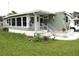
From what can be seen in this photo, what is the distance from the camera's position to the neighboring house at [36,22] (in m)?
25.9

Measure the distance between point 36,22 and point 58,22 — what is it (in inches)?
241

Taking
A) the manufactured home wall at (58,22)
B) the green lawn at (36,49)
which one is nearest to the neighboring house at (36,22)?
the manufactured home wall at (58,22)

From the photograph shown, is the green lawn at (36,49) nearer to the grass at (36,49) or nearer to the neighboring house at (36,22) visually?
the grass at (36,49)

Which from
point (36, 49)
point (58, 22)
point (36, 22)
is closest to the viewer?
point (36, 49)

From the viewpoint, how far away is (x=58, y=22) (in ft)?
102

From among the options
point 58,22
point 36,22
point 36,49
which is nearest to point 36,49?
point 36,49

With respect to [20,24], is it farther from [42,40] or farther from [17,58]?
[17,58]

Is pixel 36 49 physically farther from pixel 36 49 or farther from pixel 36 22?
pixel 36 22

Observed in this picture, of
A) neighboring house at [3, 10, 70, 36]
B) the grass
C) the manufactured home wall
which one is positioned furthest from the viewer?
the manufactured home wall

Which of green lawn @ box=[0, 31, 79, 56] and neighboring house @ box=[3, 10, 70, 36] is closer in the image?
green lawn @ box=[0, 31, 79, 56]

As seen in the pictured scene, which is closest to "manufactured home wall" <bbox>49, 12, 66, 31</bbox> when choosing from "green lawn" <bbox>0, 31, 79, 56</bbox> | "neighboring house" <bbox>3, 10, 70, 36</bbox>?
"neighboring house" <bbox>3, 10, 70, 36</bbox>

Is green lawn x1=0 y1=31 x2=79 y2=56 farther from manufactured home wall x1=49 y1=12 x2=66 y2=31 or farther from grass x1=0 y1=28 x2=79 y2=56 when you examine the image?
manufactured home wall x1=49 y1=12 x2=66 y2=31

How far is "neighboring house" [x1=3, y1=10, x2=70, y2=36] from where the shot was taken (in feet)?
85.1

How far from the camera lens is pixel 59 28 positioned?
3073 centimetres
